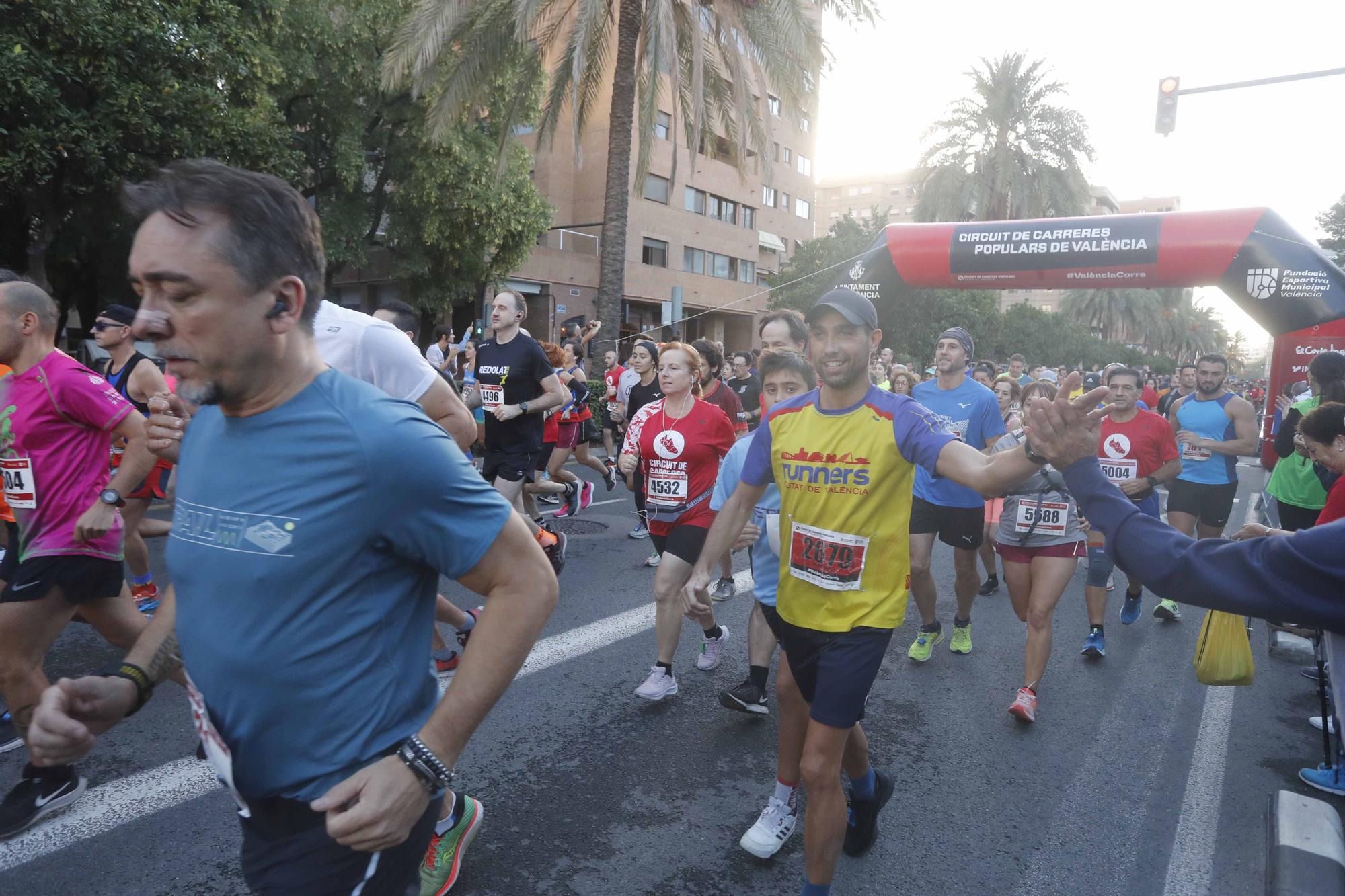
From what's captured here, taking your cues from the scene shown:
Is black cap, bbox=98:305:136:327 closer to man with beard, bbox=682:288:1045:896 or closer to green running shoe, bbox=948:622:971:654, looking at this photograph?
man with beard, bbox=682:288:1045:896

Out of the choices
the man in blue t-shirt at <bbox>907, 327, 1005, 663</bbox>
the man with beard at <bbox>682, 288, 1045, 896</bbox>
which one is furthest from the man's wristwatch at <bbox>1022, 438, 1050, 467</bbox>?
the man in blue t-shirt at <bbox>907, 327, 1005, 663</bbox>

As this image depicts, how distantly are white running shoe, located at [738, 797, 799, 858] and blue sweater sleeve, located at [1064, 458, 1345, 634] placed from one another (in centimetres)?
172

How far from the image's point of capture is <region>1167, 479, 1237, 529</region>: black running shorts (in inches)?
279

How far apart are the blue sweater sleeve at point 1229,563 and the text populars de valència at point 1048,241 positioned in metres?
11.7

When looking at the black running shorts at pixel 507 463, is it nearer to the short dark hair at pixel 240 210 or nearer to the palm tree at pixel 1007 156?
the short dark hair at pixel 240 210

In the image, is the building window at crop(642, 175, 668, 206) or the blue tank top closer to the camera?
the blue tank top

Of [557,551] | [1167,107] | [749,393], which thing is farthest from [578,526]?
[1167,107]

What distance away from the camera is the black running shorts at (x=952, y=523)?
546 centimetres

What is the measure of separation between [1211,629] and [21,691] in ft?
13.7

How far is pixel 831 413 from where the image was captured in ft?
9.81

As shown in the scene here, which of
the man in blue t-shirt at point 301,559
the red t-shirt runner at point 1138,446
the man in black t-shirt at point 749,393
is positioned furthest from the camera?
the man in black t-shirt at point 749,393

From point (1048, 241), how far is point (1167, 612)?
749 cm

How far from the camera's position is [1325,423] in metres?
3.84

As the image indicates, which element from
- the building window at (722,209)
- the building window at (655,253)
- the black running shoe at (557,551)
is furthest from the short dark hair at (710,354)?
the building window at (722,209)
